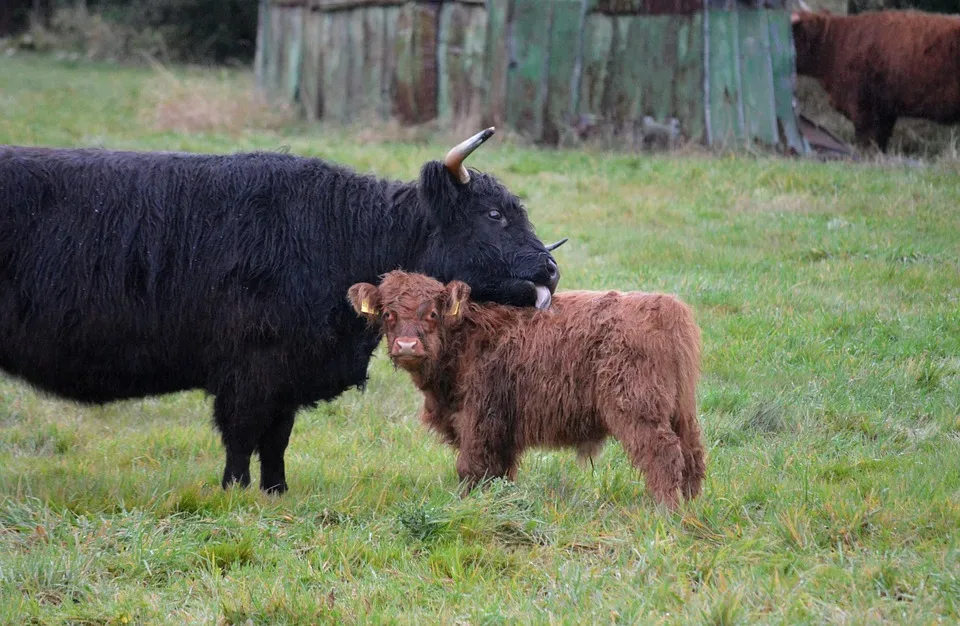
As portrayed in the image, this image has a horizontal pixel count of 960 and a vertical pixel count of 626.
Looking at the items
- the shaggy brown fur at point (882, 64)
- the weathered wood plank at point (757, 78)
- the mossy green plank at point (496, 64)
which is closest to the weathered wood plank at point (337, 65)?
the mossy green plank at point (496, 64)

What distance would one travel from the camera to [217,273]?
239 inches

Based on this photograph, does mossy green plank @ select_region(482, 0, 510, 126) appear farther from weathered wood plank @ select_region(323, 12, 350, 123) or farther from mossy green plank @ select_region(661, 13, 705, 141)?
weathered wood plank @ select_region(323, 12, 350, 123)

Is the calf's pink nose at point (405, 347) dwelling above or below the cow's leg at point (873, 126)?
below

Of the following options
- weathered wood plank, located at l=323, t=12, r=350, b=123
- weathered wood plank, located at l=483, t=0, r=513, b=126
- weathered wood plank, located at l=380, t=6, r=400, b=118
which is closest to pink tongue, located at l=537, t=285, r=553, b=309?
weathered wood plank, located at l=483, t=0, r=513, b=126

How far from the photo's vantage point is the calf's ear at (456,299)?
560 cm

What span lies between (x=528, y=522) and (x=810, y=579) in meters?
1.31

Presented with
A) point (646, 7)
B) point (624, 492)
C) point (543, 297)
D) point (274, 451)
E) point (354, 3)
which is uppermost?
point (646, 7)

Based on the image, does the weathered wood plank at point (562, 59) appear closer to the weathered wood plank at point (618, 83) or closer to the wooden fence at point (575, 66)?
the wooden fence at point (575, 66)

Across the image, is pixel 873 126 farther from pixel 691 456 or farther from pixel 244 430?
pixel 244 430

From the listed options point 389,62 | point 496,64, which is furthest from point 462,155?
point 389,62

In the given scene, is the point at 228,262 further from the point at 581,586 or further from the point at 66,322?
the point at 581,586

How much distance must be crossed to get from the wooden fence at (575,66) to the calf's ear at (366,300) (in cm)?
972

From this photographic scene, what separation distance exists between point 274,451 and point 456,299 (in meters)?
1.54

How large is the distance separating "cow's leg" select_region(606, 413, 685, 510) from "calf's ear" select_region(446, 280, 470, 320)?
104 cm
